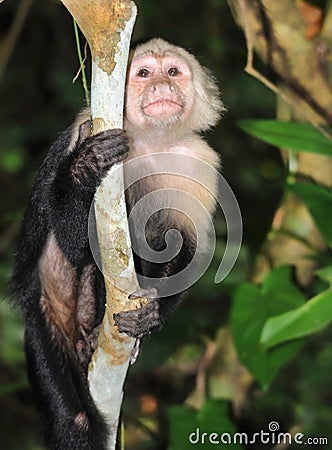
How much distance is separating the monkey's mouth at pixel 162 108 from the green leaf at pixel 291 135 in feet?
0.80

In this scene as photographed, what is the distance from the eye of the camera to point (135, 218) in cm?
297

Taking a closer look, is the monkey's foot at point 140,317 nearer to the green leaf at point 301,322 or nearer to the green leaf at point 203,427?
the green leaf at point 301,322

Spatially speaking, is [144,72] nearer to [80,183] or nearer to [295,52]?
[80,183]

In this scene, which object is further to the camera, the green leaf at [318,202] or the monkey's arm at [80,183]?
the green leaf at [318,202]

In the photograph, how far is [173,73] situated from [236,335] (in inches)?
38.0

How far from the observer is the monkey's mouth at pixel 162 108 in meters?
2.76

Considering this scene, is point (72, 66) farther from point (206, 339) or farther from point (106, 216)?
point (106, 216)

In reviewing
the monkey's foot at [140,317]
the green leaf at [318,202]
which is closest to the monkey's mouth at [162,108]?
the green leaf at [318,202]

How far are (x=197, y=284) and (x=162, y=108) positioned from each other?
240 cm

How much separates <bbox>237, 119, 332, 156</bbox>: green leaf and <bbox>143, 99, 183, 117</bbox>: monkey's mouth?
9.6 inches

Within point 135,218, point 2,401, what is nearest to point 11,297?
point 135,218

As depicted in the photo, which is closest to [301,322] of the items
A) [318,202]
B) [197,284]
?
[318,202]

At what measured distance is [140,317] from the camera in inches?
95.0

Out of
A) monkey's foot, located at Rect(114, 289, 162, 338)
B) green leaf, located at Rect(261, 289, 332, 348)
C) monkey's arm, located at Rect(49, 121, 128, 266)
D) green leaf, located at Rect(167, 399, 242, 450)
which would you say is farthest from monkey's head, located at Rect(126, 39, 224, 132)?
green leaf, located at Rect(167, 399, 242, 450)
